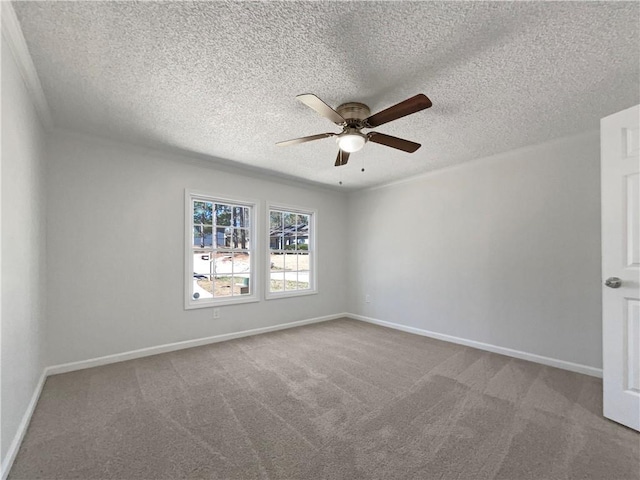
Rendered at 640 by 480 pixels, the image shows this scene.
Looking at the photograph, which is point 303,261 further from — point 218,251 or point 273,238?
point 218,251

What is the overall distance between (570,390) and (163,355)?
412 cm

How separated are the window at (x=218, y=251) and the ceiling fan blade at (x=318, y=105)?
2.44 meters

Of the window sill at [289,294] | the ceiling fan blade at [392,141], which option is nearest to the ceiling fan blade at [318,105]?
the ceiling fan blade at [392,141]

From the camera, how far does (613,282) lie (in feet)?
6.61

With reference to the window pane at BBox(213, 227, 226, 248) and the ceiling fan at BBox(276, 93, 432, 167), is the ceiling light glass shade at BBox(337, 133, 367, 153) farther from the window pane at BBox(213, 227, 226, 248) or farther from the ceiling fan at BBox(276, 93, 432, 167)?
the window pane at BBox(213, 227, 226, 248)

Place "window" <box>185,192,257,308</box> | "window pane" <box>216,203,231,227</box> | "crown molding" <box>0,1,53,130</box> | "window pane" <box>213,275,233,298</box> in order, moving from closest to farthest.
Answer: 1. "crown molding" <box>0,1,53,130</box>
2. "window" <box>185,192,257,308</box>
3. "window pane" <box>213,275,233,298</box>
4. "window pane" <box>216,203,231,227</box>

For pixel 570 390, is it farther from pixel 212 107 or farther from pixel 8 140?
pixel 8 140

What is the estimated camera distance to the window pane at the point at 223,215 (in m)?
4.05

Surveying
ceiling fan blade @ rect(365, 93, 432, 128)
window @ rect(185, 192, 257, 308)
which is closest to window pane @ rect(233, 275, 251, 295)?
window @ rect(185, 192, 257, 308)

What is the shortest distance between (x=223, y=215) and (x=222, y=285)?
3.31ft

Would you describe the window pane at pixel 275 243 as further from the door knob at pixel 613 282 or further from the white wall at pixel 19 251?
the door knob at pixel 613 282

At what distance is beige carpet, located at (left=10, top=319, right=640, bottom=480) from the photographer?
1.58 m

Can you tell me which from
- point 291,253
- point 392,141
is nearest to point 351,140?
point 392,141

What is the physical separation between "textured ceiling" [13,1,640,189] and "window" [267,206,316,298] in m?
1.96
